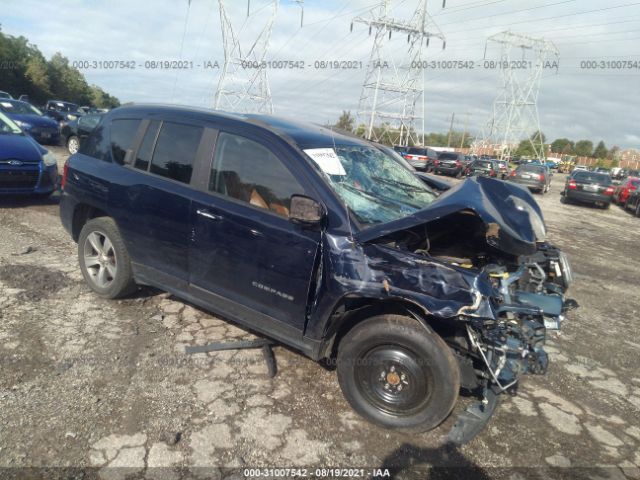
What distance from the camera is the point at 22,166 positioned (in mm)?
7051

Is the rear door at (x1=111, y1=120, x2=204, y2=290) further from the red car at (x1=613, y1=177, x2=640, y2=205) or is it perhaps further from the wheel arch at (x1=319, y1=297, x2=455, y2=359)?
the red car at (x1=613, y1=177, x2=640, y2=205)

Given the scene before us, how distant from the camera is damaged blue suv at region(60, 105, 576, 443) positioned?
2777mm

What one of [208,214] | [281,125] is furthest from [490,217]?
[208,214]

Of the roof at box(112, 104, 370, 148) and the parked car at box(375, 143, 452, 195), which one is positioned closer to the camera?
the roof at box(112, 104, 370, 148)

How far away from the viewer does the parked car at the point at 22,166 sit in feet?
22.7

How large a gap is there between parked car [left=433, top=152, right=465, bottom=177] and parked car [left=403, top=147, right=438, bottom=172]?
31cm

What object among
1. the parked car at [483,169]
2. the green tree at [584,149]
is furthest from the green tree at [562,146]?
the parked car at [483,169]

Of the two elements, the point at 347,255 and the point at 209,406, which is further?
the point at 209,406

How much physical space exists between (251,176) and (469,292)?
1727 millimetres

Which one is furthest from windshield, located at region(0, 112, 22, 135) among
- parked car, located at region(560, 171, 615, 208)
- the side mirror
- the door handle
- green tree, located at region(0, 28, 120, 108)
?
green tree, located at region(0, 28, 120, 108)

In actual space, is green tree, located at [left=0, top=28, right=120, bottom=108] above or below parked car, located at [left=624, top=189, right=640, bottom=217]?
above

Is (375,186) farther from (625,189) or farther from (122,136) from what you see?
(625,189)

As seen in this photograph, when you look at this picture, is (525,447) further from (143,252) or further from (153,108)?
(153,108)

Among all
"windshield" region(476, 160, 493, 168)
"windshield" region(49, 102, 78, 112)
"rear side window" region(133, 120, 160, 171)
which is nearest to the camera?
"rear side window" region(133, 120, 160, 171)
